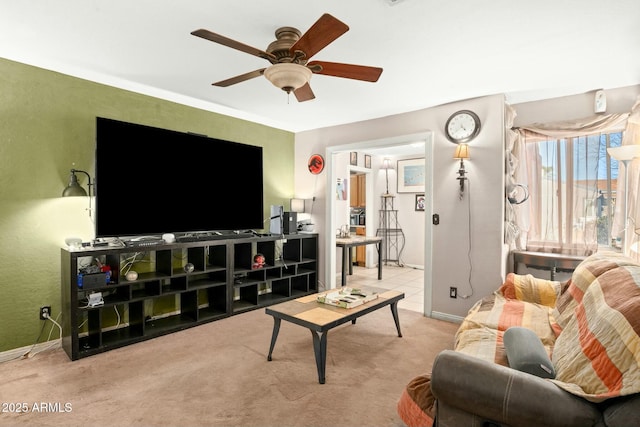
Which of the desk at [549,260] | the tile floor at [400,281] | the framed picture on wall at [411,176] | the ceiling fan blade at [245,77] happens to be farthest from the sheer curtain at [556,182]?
the framed picture on wall at [411,176]

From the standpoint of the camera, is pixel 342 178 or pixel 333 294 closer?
pixel 333 294

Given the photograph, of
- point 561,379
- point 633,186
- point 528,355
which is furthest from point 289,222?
point 633,186

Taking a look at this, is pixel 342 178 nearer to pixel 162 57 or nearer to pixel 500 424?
pixel 162 57

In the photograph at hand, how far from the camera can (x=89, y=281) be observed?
2783mm

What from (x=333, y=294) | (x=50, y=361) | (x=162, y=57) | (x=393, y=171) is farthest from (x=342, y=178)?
(x=50, y=361)

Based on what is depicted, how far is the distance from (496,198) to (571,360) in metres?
2.27

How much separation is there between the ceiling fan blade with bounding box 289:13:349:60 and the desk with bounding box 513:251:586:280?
9.97 ft

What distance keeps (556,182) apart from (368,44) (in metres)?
2.59

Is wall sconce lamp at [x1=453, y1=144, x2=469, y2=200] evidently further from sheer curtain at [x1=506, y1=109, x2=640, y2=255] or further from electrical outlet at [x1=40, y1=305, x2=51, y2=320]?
electrical outlet at [x1=40, y1=305, x2=51, y2=320]

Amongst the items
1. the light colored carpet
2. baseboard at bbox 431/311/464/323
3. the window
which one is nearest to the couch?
the light colored carpet

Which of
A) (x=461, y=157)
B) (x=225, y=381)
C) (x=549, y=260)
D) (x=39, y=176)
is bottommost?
(x=225, y=381)

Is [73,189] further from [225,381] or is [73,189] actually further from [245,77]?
[225,381]

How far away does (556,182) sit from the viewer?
142 inches

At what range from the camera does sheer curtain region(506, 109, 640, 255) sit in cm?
340
